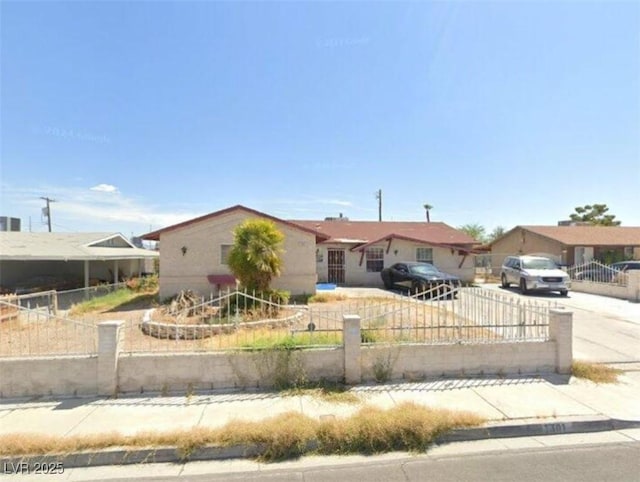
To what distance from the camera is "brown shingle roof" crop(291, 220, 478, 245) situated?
22.1 meters

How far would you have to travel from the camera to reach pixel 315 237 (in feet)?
48.8

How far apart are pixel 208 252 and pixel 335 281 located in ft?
28.5

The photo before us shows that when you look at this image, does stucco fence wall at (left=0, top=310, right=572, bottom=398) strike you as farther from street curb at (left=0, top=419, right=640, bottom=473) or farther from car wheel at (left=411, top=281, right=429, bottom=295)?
car wheel at (left=411, top=281, right=429, bottom=295)

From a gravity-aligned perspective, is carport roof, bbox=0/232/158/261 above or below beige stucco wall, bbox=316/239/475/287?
above

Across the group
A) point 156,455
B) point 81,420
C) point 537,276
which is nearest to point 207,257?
point 81,420

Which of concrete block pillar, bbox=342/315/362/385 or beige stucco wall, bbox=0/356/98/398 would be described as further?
concrete block pillar, bbox=342/315/362/385

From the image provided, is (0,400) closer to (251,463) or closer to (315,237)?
(251,463)

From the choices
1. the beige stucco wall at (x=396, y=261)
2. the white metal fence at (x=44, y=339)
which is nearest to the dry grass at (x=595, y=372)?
the white metal fence at (x=44, y=339)

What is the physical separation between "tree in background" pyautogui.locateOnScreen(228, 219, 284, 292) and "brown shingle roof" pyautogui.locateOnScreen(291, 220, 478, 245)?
9.66 m

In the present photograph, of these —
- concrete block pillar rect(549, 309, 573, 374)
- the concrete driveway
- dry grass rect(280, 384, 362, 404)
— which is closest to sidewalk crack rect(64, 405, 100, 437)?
dry grass rect(280, 384, 362, 404)

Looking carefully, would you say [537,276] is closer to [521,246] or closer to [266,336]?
[521,246]

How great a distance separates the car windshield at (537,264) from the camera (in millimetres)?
16766

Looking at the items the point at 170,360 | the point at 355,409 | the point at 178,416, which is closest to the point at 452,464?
the point at 355,409

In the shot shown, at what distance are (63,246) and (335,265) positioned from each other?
47.9 ft
